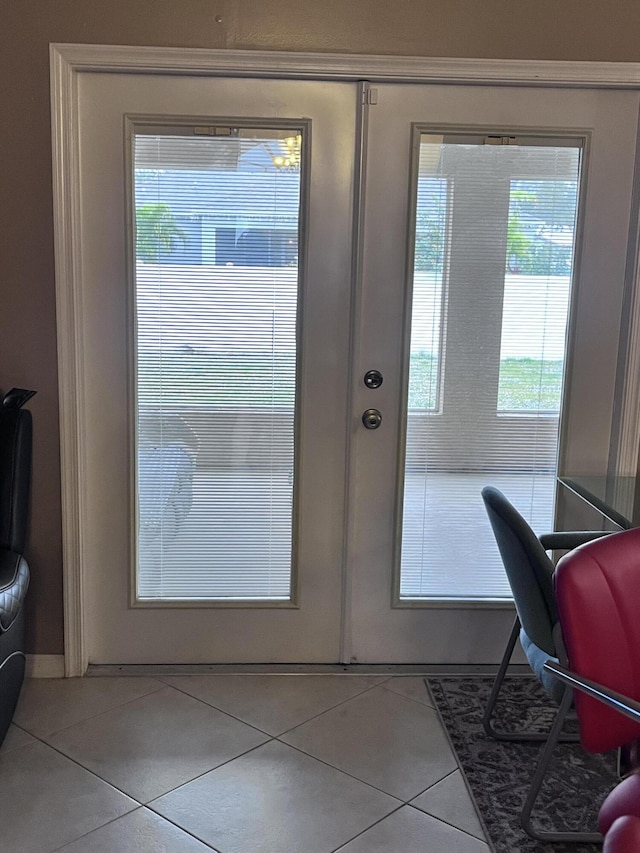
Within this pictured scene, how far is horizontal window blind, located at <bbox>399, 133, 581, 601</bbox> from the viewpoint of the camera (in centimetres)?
265

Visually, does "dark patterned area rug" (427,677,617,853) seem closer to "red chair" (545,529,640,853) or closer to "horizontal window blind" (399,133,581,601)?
"horizontal window blind" (399,133,581,601)

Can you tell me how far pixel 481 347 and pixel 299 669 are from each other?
50.2 inches

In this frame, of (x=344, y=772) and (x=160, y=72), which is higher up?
(x=160, y=72)

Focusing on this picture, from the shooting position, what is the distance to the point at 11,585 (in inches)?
89.1

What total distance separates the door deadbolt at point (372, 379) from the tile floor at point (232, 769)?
1010 mm

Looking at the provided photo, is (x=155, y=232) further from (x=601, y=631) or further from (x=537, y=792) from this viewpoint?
(x=537, y=792)

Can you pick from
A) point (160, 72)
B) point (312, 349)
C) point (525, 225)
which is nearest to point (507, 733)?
point (312, 349)

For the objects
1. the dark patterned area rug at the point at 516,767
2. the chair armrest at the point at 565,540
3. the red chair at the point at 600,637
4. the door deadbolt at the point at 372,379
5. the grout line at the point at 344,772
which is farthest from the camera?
the door deadbolt at the point at 372,379

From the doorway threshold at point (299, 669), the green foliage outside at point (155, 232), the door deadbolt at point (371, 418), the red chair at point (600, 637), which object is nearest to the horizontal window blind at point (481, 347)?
the door deadbolt at point (371, 418)

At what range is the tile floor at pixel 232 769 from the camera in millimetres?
1997

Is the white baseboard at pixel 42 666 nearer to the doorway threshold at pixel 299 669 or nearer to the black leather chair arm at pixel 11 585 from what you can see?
the doorway threshold at pixel 299 669

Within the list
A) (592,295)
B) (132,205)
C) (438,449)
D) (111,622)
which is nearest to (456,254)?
(592,295)

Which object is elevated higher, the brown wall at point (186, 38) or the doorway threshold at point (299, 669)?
the brown wall at point (186, 38)

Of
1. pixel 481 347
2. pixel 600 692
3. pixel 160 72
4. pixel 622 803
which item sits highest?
pixel 160 72
